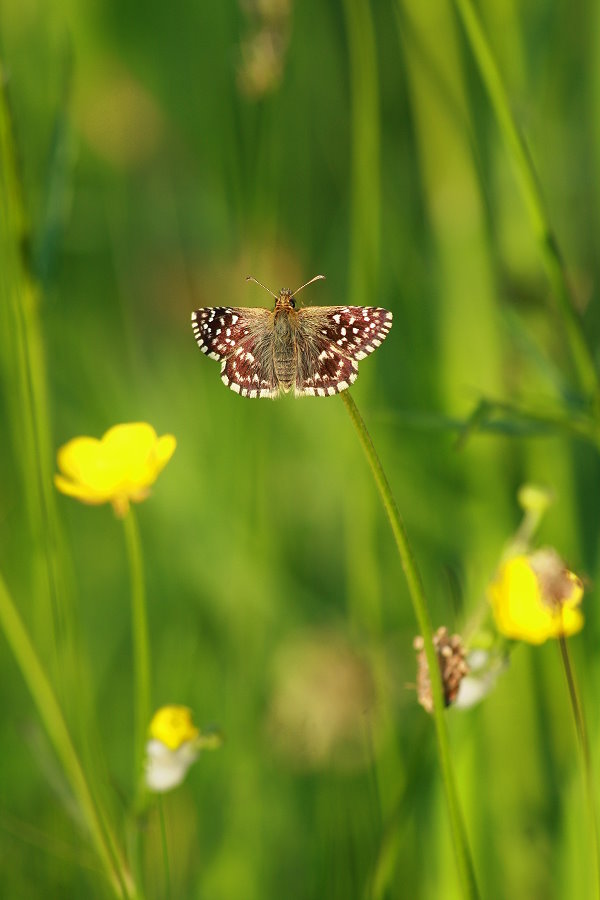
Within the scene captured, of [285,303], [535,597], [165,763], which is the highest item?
[285,303]

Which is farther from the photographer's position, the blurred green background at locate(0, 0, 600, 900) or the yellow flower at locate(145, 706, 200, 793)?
the blurred green background at locate(0, 0, 600, 900)

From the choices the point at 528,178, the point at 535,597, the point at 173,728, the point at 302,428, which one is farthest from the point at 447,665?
the point at 302,428

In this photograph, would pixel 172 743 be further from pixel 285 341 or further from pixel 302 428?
pixel 302 428

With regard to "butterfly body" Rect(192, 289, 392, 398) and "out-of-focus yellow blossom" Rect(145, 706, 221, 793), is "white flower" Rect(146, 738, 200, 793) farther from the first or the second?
"butterfly body" Rect(192, 289, 392, 398)

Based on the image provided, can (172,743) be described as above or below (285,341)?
below

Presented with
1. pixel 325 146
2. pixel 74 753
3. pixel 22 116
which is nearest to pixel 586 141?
pixel 325 146

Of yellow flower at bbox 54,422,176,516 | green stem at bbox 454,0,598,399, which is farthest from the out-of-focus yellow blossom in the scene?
green stem at bbox 454,0,598,399

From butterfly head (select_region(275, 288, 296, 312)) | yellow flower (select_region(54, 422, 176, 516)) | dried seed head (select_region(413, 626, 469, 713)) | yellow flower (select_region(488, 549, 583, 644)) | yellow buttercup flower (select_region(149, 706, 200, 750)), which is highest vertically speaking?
butterfly head (select_region(275, 288, 296, 312))
